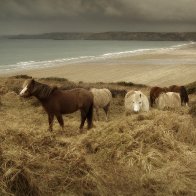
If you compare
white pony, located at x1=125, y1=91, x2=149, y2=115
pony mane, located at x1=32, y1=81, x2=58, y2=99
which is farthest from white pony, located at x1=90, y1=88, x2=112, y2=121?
pony mane, located at x1=32, y1=81, x2=58, y2=99

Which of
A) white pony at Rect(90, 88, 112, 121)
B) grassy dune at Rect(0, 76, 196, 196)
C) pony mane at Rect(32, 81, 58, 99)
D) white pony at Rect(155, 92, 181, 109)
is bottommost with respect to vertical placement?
white pony at Rect(155, 92, 181, 109)

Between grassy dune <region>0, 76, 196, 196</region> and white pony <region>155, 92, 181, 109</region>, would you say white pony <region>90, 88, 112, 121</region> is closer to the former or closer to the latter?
white pony <region>155, 92, 181, 109</region>

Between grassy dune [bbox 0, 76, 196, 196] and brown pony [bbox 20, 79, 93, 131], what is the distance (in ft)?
3.74

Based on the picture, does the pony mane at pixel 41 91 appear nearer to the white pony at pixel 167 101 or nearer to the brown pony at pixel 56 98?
the brown pony at pixel 56 98

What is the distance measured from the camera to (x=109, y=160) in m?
8.57

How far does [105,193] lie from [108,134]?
2874 mm

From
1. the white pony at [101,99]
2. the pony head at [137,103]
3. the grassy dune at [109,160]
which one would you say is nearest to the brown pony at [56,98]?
the grassy dune at [109,160]

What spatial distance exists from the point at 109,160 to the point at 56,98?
411 centimetres

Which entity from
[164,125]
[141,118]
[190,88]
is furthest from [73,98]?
[190,88]

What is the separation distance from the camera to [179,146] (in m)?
9.38

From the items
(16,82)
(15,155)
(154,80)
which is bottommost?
(154,80)

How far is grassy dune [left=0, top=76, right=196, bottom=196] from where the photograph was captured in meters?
6.92

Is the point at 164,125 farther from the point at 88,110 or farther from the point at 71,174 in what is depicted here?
the point at 71,174

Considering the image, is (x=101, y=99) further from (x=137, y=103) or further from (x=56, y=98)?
(x=56, y=98)
